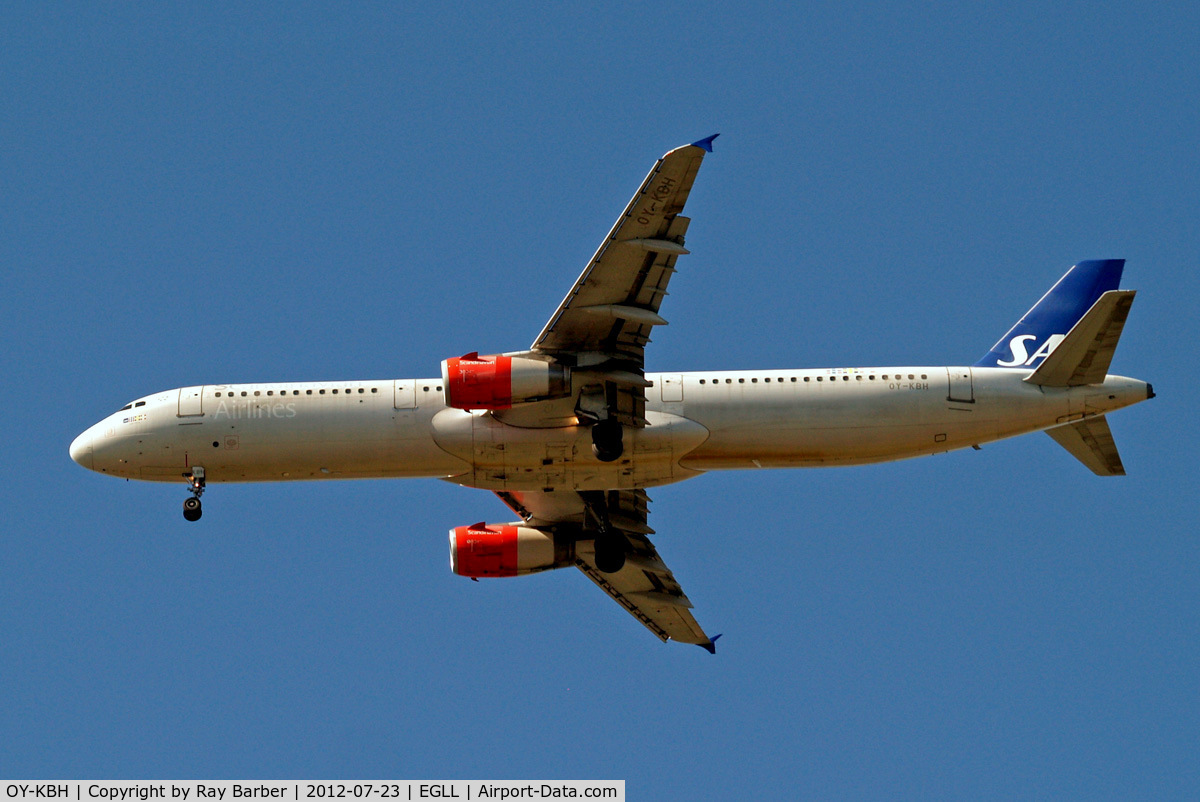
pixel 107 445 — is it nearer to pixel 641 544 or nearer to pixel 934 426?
pixel 641 544

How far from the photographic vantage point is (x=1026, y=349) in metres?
47.2

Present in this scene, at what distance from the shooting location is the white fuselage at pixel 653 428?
4450cm

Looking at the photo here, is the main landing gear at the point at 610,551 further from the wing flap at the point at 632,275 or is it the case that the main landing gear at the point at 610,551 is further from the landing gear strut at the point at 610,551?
the wing flap at the point at 632,275

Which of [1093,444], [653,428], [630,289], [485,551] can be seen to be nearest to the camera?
[630,289]

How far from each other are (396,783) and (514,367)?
37.4ft

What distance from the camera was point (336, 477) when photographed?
150 ft

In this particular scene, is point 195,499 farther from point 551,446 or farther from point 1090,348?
point 1090,348

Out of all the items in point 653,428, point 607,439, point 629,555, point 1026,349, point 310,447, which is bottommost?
point 629,555

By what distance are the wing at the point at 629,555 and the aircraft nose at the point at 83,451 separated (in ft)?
42.2

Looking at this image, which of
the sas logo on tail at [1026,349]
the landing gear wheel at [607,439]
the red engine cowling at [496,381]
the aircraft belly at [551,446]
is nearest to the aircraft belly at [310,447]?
the aircraft belly at [551,446]

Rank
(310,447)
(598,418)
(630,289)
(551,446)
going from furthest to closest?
(310,447), (551,446), (598,418), (630,289)

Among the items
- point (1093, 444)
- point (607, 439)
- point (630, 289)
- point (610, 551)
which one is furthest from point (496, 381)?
point (1093, 444)

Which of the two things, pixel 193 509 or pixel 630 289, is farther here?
pixel 193 509

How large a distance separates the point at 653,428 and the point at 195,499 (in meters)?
13.6
